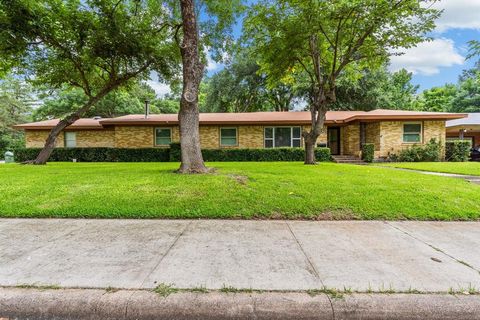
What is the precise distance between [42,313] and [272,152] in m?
14.6

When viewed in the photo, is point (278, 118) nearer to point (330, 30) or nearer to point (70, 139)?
point (330, 30)

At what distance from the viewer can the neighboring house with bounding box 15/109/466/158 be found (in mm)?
16266

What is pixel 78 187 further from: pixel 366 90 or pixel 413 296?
pixel 366 90

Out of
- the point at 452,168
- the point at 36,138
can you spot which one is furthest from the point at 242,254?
the point at 36,138

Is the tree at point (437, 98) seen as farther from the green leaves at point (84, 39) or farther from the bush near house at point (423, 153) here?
the green leaves at point (84, 39)

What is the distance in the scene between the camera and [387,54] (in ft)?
37.6

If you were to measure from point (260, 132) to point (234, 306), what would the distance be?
52.4 ft

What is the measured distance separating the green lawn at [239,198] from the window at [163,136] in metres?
11.0

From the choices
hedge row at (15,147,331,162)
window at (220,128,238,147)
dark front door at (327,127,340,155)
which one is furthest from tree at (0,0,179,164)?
dark front door at (327,127,340,155)

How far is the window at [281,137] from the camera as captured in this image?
58.4 feet

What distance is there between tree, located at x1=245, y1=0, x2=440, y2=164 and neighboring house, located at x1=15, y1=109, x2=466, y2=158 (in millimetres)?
4806

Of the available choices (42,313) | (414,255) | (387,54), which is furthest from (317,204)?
(387,54)

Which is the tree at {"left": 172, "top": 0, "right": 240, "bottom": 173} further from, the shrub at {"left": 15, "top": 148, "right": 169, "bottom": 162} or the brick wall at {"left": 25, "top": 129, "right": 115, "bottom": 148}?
the brick wall at {"left": 25, "top": 129, "right": 115, "bottom": 148}

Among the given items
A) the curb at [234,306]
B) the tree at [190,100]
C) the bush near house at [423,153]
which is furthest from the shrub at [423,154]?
the curb at [234,306]
